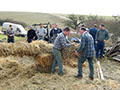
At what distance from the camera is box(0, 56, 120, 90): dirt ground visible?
13.6 ft

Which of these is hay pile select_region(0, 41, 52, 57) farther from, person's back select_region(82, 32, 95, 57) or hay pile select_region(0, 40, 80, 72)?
person's back select_region(82, 32, 95, 57)

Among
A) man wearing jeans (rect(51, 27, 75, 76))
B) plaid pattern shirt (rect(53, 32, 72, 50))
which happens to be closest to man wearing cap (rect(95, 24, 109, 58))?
man wearing jeans (rect(51, 27, 75, 76))

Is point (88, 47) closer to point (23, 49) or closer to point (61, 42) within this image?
point (61, 42)

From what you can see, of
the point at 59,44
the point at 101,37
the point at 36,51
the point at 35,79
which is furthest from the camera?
the point at 101,37

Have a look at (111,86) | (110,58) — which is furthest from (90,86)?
(110,58)

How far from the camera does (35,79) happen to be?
444 cm

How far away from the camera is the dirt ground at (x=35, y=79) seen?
416 centimetres

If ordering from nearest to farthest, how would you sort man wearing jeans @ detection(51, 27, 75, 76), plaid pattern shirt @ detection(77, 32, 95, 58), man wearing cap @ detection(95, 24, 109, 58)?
plaid pattern shirt @ detection(77, 32, 95, 58) < man wearing jeans @ detection(51, 27, 75, 76) < man wearing cap @ detection(95, 24, 109, 58)

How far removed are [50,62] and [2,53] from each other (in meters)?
1.78

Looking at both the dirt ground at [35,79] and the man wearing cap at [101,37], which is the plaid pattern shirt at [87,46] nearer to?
the dirt ground at [35,79]

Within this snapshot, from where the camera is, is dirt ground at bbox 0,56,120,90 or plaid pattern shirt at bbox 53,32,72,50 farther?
plaid pattern shirt at bbox 53,32,72,50

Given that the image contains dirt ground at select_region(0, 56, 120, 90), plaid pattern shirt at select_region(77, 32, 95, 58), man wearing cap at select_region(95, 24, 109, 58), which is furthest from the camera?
man wearing cap at select_region(95, 24, 109, 58)

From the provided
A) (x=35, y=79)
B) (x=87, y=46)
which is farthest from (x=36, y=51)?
(x=87, y=46)

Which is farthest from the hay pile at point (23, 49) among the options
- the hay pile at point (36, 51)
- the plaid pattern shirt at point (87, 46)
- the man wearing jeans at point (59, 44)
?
the plaid pattern shirt at point (87, 46)
